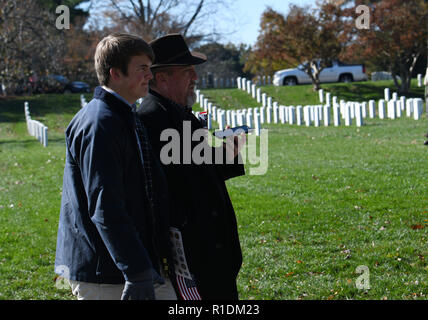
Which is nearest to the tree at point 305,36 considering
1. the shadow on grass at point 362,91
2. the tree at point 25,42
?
the shadow on grass at point 362,91

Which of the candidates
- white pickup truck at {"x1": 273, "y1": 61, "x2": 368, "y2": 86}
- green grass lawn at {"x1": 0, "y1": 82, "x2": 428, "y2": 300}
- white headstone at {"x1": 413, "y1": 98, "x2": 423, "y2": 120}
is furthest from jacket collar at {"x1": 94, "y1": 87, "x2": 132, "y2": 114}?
white pickup truck at {"x1": 273, "y1": 61, "x2": 368, "y2": 86}

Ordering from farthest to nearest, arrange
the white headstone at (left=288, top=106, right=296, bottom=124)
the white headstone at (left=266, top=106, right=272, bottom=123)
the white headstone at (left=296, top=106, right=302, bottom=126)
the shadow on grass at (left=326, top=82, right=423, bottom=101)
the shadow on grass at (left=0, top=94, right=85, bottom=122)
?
the shadow on grass at (left=0, top=94, right=85, bottom=122)
the shadow on grass at (left=326, top=82, right=423, bottom=101)
the white headstone at (left=266, top=106, right=272, bottom=123)
the white headstone at (left=288, top=106, right=296, bottom=124)
the white headstone at (left=296, top=106, right=302, bottom=126)

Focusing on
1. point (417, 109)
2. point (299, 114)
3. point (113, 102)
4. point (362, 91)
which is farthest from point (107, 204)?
point (362, 91)

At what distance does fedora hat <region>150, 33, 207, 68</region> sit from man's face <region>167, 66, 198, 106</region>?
1.6 inches

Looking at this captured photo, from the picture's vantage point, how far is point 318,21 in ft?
103

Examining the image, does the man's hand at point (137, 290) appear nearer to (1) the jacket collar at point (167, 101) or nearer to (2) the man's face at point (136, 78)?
(2) the man's face at point (136, 78)

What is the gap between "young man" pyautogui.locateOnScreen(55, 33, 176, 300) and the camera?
2434mm

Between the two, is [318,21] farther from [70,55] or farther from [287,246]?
[287,246]

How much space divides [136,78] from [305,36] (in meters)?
30.0

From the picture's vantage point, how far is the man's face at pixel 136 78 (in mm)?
2688

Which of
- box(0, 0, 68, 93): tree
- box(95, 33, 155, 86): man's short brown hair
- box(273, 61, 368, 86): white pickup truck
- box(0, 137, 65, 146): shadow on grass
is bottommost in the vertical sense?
box(0, 137, 65, 146): shadow on grass

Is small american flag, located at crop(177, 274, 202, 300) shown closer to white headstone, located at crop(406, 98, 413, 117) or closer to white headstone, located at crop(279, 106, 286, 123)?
white headstone, located at crop(406, 98, 413, 117)

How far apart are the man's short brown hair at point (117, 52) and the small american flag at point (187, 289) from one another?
1068 mm

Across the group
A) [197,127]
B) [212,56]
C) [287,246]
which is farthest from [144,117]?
[212,56]
